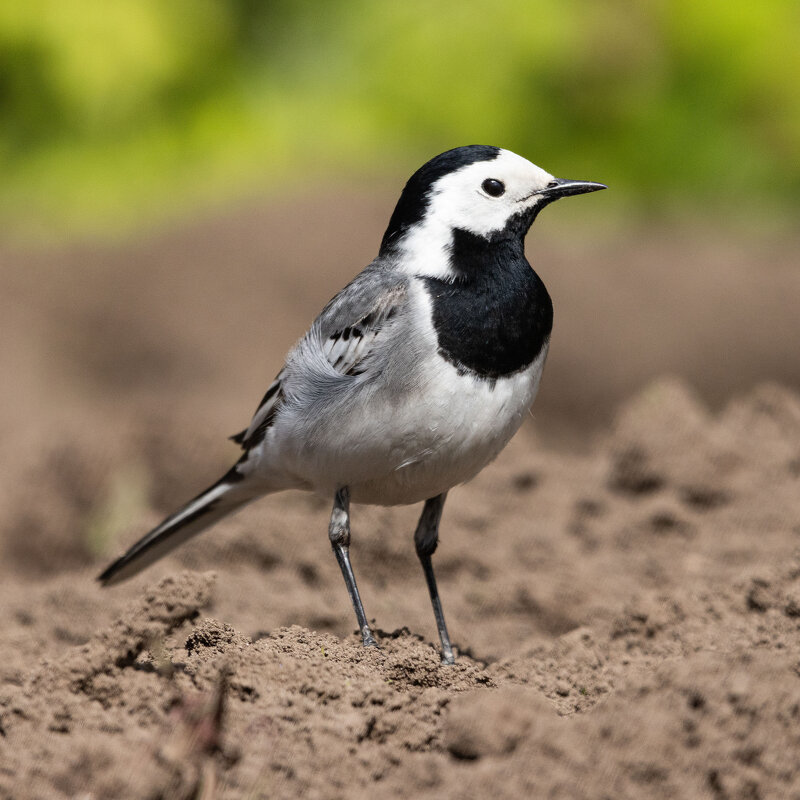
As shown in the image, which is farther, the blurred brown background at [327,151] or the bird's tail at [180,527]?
the blurred brown background at [327,151]

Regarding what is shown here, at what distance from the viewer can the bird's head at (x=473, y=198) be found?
4.28 metres

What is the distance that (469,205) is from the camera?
169 inches

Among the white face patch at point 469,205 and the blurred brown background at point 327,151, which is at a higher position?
the blurred brown background at point 327,151

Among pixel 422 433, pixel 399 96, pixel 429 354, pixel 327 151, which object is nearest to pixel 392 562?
pixel 422 433

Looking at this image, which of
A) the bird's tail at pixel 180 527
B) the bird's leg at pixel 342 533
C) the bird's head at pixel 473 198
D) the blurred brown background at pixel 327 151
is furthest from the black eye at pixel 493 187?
the blurred brown background at pixel 327 151

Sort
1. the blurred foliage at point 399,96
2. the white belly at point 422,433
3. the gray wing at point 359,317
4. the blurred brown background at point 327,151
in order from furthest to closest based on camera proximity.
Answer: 1. the blurred foliage at point 399,96
2. the blurred brown background at point 327,151
3. the gray wing at point 359,317
4. the white belly at point 422,433

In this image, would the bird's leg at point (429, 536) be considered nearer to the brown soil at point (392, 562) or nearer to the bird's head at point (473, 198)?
the brown soil at point (392, 562)

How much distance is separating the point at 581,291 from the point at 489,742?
24.2ft

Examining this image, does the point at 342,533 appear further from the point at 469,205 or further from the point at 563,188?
the point at 563,188

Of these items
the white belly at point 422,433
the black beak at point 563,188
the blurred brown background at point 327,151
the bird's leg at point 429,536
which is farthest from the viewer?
the blurred brown background at point 327,151

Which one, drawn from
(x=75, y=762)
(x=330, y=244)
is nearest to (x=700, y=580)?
(x=75, y=762)

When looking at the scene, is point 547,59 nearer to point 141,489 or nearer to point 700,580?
point 141,489

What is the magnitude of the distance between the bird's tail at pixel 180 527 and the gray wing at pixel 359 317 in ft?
2.61

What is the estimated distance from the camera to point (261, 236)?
10805 mm
